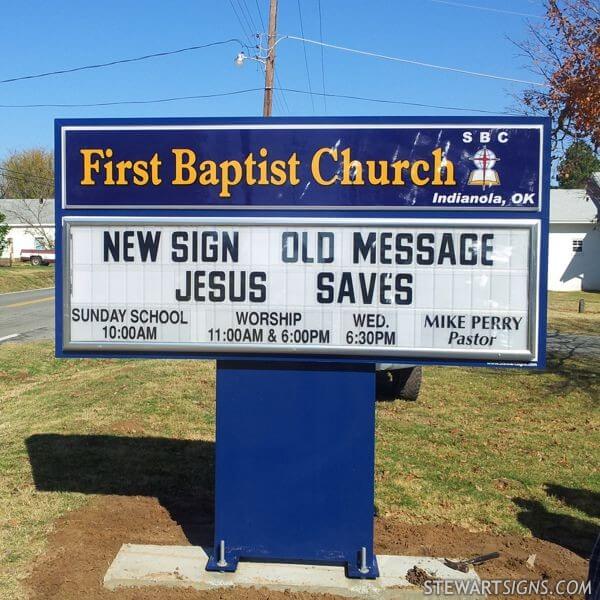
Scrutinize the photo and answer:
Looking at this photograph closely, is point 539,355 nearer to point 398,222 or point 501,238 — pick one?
point 501,238

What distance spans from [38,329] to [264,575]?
14280 mm

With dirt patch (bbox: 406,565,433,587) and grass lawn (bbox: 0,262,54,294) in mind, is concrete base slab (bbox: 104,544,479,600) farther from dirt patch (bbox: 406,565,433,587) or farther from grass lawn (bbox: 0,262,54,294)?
grass lawn (bbox: 0,262,54,294)

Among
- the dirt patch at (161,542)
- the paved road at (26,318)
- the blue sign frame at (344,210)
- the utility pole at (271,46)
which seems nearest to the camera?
the dirt patch at (161,542)

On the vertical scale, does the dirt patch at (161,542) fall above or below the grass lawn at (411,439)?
below

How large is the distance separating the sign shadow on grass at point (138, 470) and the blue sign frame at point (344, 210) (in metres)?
1.63

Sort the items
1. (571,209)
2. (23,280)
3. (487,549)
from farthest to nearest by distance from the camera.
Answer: (571,209) → (23,280) → (487,549)

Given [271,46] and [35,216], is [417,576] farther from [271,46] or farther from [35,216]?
[35,216]

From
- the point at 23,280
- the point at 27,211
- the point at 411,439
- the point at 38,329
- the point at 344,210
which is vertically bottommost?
the point at 411,439

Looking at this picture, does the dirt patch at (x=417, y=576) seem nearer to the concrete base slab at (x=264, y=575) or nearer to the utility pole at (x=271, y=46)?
the concrete base slab at (x=264, y=575)

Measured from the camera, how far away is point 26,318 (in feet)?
65.2

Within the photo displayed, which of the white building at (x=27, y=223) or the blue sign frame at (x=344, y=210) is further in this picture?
the white building at (x=27, y=223)

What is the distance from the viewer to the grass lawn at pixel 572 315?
1873 cm

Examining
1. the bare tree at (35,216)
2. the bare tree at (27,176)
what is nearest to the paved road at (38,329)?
the bare tree at (35,216)

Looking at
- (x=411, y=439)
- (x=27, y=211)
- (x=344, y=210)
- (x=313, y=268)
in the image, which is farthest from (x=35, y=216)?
(x=344, y=210)
